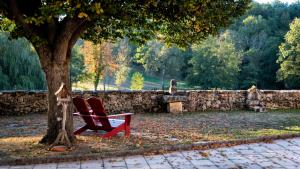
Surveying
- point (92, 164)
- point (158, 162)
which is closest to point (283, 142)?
point (158, 162)

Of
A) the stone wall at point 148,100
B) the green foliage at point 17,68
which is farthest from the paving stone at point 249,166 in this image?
the green foliage at point 17,68

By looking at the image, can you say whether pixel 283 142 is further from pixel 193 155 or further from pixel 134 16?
pixel 134 16

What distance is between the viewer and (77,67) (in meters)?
46.8

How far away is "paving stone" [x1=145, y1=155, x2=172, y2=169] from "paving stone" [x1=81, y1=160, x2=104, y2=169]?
823 mm

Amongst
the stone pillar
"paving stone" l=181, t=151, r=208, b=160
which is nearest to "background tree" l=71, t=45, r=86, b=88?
the stone pillar

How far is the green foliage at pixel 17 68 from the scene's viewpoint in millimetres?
23531

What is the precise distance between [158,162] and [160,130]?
3.36 meters

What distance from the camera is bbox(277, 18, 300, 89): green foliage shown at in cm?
4744

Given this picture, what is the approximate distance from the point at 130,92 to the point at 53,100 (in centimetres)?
668

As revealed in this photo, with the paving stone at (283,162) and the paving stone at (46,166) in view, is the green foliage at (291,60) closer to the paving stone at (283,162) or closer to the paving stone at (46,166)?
the paving stone at (283,162)

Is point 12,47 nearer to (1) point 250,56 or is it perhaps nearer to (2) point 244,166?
A: (2) point 244,166

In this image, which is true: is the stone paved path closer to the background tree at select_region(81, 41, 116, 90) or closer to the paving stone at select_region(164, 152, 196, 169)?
the paving stone at select_region(164, 152, 196, 169)

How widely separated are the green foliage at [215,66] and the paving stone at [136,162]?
47927mm

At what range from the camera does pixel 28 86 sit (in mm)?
24141
